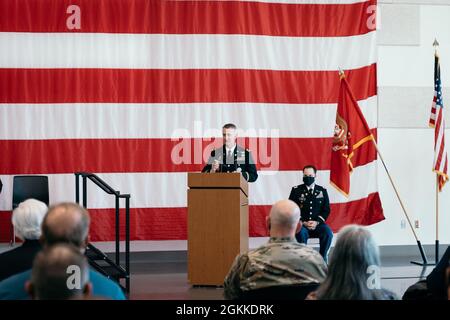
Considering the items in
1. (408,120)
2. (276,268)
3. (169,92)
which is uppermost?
(169,92)

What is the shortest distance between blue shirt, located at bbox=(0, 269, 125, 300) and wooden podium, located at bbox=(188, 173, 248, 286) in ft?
9.92

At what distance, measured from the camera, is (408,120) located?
7477mm

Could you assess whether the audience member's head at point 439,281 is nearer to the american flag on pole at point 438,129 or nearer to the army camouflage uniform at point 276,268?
the army camouflage uniform at point 276,268

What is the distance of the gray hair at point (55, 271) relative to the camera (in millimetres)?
1560

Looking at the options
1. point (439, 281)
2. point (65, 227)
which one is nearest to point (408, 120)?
point (439, 281)

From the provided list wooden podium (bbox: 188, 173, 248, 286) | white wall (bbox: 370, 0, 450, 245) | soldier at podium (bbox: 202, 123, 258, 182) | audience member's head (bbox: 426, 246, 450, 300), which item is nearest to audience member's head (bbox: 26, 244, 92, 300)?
audience member's head (bbox: 426, 246, 450, 300)

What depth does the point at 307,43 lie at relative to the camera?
7.25 m

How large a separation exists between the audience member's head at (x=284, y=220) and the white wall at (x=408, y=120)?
484 cm

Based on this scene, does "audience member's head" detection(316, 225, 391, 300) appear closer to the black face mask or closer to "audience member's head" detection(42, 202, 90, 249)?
"audience member's head" detection(42, 202, 90, 249)

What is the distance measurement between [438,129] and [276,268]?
4930 mm

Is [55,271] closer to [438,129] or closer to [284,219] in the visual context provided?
[284,219]

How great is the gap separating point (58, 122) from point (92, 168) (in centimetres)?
61

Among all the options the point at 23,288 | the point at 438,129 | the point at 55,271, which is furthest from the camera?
the point at 438,129
